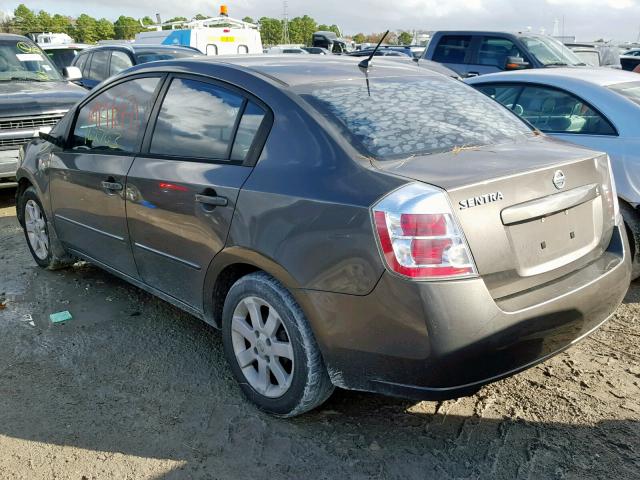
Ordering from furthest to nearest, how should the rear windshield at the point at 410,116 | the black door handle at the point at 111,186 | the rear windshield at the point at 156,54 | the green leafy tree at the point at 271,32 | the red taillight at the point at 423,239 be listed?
the green leafy tree at the point at 271,32
the rear windshield at the point at 156,54
the black door handle at the point at 111,186
the rear windshield at the point at 410,116
the red taillight at the point at 423,239

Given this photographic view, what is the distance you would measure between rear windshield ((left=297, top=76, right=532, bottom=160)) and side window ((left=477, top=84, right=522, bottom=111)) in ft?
6.59

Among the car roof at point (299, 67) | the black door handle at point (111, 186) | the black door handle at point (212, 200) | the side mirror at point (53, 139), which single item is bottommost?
the black door handle at point (111, 186)

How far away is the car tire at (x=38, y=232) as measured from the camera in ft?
16.4

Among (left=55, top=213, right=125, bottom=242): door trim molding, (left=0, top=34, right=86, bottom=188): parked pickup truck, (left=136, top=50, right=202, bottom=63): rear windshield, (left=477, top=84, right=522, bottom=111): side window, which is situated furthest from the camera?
(left=136, top=50, right=202, bottom=63): rear windshield

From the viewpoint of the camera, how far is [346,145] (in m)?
2.78

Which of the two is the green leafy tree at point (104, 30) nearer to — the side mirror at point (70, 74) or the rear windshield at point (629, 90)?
the side mirror at point (70, 74)

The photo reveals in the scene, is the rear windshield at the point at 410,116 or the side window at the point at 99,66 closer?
the rear windshield at the point at 410,116

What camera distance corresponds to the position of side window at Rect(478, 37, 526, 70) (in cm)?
1088

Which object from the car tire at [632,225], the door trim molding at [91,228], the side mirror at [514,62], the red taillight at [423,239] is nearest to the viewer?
the red taillight at [423,239]

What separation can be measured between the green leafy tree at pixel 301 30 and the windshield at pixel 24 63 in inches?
2360

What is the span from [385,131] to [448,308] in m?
0.96

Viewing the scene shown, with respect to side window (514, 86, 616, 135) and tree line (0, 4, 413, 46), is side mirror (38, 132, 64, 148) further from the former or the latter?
tree line (0, 4, 413, 46)

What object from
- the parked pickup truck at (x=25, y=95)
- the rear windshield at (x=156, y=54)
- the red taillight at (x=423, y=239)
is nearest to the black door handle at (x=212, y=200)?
the red taillight at (x=423, y=239)

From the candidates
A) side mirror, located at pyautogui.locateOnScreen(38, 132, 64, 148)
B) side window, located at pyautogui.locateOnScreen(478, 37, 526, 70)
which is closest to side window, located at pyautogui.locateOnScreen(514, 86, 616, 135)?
side mirror, located at pyautogui.locateOnScreen(38, 132, 64, 148)
